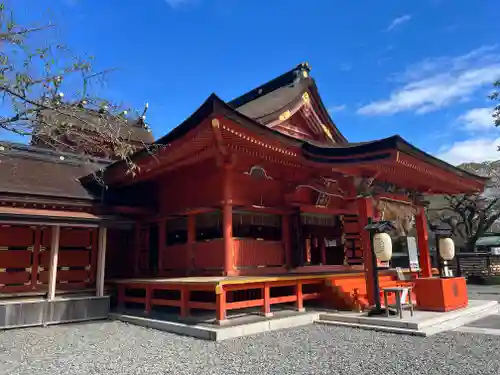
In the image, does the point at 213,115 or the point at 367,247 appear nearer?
the point at 213,115

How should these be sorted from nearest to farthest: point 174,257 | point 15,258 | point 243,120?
point 243,120, point 15,258, point 174,257

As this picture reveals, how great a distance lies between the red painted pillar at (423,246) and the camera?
10.9m

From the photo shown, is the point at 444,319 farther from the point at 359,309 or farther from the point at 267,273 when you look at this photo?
the point at 267,273

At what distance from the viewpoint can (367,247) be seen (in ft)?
28.1

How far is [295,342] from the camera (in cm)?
634

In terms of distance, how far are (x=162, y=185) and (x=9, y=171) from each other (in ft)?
12.3

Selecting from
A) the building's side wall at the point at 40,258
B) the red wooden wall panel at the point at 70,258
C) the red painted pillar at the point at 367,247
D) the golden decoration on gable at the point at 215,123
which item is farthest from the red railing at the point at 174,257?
the red painted pillar at the point at 367,247

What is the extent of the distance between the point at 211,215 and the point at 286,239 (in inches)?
82.4

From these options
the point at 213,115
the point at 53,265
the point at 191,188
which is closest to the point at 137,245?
the point at 53,265

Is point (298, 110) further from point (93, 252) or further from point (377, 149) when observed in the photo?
point (93, 252)

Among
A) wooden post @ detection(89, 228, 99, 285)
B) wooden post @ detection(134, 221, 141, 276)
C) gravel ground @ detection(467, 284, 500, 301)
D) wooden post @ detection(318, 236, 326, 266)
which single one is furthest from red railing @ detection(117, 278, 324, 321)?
gravel ground @ detection(467, 284, 500, 301)

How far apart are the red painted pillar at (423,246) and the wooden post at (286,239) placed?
4.01 meters

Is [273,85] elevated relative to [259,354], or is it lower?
elevated

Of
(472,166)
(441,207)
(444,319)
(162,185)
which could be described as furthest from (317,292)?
(472,166)
